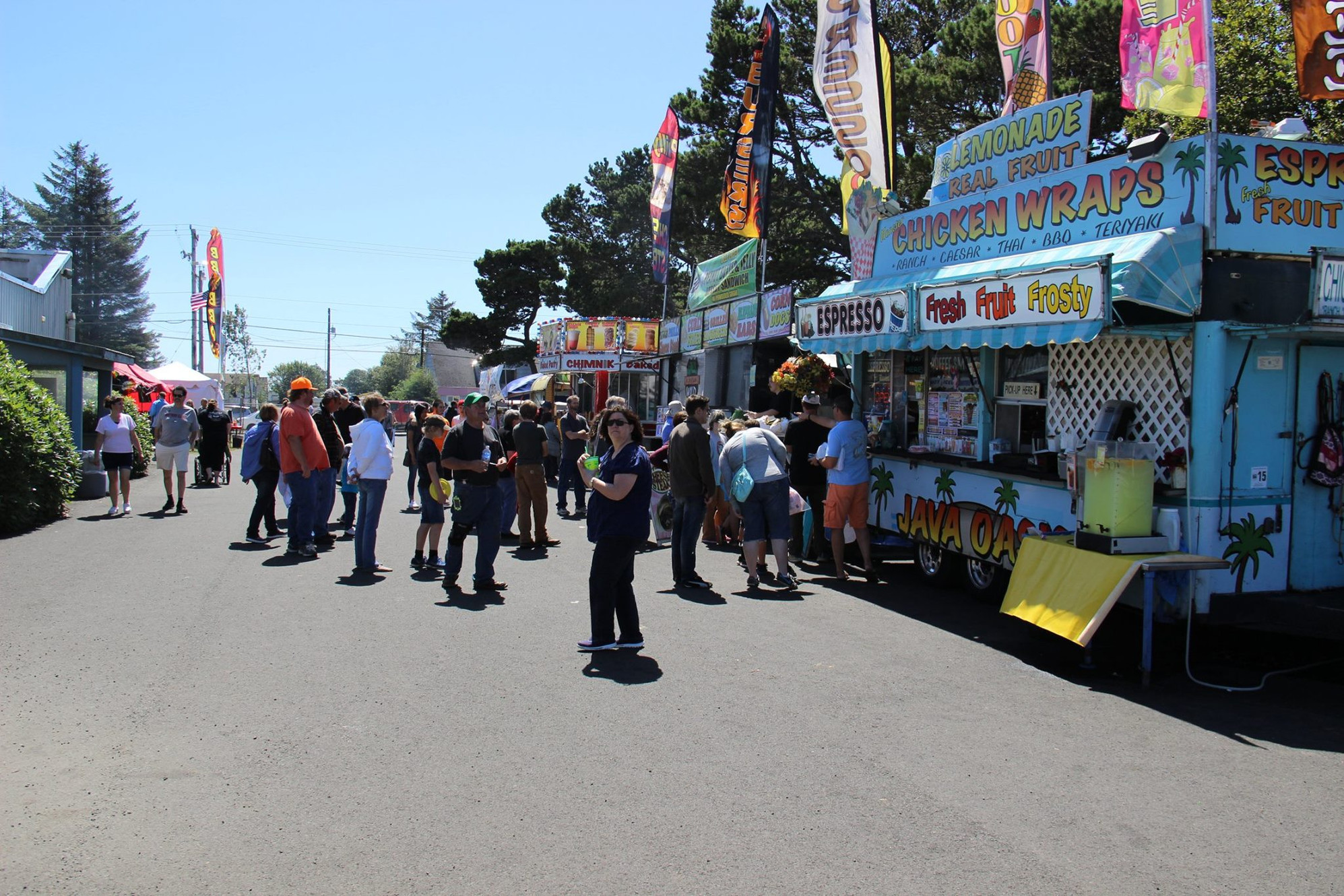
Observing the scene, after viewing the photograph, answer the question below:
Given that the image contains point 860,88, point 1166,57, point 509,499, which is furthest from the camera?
point 860,88

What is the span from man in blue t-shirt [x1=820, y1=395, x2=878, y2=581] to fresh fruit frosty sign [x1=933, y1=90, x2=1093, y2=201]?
252 centimetres

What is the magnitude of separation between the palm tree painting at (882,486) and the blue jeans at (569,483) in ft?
18.5

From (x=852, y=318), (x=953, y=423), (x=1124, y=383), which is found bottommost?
(x=953, y=423)

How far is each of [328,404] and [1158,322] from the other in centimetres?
943

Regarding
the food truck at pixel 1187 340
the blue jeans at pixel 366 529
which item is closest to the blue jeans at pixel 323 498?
the blue jeans at pixel 366 529

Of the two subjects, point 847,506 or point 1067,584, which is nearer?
point 1067,584

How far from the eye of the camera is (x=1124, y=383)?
7.82 m

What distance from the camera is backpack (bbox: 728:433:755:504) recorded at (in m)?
9.45

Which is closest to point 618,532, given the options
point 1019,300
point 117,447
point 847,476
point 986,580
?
point 1019,300

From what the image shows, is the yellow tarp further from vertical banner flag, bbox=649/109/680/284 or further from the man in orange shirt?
vertical banner flag, bbox=649/109/680/284

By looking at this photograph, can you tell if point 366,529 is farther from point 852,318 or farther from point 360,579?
point 852,318

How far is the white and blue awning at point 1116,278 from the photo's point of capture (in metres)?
6.84

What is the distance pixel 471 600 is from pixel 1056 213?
596 centimetres

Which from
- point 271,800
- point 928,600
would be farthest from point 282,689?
point 928,600
